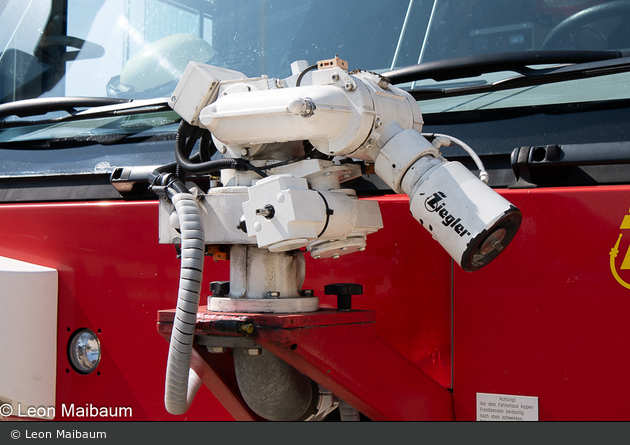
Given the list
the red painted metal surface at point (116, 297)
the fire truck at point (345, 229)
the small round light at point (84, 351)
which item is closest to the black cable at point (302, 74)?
the fire truck at point (345, 229)

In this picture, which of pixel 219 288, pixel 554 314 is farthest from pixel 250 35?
pixel 554 314

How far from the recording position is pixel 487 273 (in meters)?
1.42

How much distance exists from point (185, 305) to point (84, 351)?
0.69m

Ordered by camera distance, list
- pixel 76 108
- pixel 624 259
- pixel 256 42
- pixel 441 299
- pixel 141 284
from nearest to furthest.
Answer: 1. pixel 624 259
2. pixel 441 299
3. pixel 141 284
4. pixel 256 42
5. pixel 76 108

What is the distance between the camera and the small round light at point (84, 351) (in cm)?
178

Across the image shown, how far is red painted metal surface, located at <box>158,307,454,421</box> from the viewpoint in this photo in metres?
1.25

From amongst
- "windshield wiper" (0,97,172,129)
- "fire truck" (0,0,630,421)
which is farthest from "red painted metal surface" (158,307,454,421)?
"windshield wiper" (0,97,172,129)

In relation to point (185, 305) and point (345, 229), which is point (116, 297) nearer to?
point (185, 305)

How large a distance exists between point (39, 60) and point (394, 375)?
5.46 ft

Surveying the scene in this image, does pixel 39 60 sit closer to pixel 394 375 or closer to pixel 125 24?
pixel 125 24

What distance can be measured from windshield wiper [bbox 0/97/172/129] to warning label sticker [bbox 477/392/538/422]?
113cm

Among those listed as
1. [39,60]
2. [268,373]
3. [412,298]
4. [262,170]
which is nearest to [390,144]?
[262,170]

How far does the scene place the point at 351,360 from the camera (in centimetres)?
135

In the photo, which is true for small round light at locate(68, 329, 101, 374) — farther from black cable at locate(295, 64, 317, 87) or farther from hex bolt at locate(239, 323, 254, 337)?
black cable at locate(295, 64, 317, 87)
